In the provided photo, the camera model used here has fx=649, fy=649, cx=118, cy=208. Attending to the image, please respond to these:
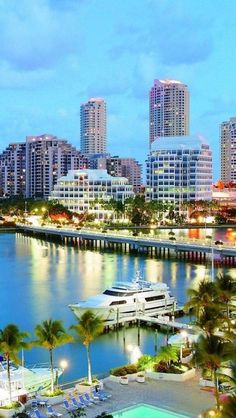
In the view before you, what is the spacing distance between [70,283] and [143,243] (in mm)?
31460

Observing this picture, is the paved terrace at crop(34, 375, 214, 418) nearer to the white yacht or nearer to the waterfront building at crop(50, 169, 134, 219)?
the white yacht

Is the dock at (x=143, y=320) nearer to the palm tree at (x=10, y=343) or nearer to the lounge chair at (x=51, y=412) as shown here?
the palm tree at (x=10, y=343)

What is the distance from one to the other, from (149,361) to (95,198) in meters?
139

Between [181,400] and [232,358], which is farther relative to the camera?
[181,400]

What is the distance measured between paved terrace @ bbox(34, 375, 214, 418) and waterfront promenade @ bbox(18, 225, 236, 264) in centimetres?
4028

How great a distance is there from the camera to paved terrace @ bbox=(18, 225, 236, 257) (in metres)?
80.6

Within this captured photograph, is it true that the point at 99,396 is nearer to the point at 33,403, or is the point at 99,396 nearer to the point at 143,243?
the point at 33,403

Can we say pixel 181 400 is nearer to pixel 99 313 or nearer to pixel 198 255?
pixel 99 313

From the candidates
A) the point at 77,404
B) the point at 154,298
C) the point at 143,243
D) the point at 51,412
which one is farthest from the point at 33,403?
the point at 143,243

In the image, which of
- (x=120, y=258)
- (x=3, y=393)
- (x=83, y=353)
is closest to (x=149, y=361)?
(x=3, y=393)

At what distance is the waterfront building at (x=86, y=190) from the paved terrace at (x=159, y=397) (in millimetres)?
140058

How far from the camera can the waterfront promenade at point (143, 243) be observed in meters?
81.6

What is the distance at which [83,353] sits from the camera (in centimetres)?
3822

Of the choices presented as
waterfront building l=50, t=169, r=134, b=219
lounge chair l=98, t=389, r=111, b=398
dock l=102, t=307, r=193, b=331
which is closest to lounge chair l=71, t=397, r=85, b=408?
lounge chair l=98, t=389, r=111, b=398
